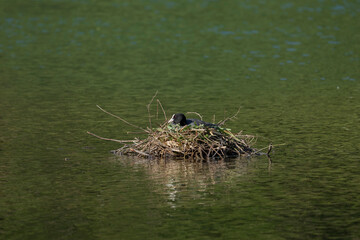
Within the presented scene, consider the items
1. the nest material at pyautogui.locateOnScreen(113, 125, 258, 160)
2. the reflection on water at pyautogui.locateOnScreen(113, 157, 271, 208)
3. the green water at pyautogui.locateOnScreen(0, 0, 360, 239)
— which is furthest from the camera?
the nest material at pyautogui.locateOnScreen(113, 125, 258, 160)

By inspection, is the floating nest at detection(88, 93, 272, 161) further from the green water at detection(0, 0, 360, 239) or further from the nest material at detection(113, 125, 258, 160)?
the green water at detection(0, 0, 360, 239)

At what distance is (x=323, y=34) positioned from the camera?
41.2 meters

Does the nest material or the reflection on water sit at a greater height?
the nest material

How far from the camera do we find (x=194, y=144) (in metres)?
16.1

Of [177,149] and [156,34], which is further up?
[156,34]

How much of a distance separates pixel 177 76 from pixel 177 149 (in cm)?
1423

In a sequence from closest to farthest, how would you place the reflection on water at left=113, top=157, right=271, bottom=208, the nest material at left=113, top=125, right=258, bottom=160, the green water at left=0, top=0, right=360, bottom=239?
the green water at left=0, top=0, right=360, bottom=239
the reflection on water at left=113, top=157, right=271, bottom=208
the nest material at left=113, top=125, right=258, bottom=160

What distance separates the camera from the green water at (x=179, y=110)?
1230 cm

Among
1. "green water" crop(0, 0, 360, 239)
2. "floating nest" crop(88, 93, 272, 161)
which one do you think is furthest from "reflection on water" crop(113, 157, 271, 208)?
"floating nest" crop(88, 93, 272, 161)

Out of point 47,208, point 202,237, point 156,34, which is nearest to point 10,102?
point 47,208

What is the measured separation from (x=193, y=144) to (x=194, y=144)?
0.03 m

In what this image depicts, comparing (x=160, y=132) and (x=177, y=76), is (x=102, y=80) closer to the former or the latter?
(x=177, y=76)

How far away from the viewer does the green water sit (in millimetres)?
12305

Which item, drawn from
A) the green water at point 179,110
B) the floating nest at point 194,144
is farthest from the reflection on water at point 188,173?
the floating nest at point 194,144
